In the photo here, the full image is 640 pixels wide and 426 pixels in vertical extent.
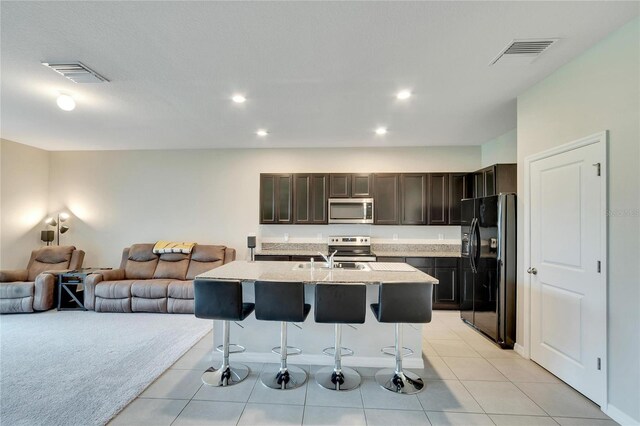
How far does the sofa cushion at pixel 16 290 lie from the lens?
4238 mm

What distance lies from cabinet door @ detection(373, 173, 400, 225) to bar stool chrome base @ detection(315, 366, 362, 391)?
2823 millimetres

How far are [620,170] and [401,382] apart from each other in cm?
229

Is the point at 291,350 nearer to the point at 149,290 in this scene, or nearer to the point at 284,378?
the point at 284,378

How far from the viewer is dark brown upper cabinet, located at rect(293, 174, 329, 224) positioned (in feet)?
16.7

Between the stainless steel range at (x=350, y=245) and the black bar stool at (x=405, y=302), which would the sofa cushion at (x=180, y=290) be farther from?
the black bar stool at (x=405, y=302)

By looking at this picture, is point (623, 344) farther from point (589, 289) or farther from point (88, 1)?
point (88, 1)

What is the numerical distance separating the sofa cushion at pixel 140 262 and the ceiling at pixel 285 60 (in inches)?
81.9

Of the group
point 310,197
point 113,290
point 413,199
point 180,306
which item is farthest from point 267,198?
point 113,290

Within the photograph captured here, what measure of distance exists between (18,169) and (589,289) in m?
7.92

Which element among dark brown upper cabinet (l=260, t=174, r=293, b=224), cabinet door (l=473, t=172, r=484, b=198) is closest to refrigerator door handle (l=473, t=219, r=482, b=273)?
cabinet door (l=473, t=172, r=484, b=198)

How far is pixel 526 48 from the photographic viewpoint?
86.7 inches

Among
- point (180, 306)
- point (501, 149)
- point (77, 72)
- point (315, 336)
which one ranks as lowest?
point (180, 306)

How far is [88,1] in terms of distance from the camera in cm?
177

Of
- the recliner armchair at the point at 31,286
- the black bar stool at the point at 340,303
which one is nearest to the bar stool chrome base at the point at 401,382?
the black bar stool at the point at 340,303
